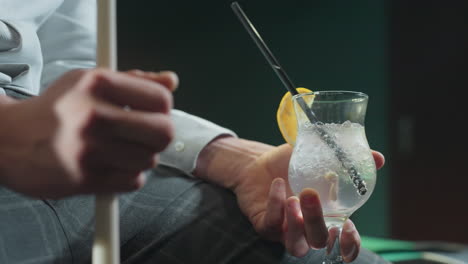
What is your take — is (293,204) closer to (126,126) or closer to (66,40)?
(126,126)

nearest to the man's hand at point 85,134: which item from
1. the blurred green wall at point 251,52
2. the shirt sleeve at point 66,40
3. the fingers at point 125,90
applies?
the fingers at point 125,90

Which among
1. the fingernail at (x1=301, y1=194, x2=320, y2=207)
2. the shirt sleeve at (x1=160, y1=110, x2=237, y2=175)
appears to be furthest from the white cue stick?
the shirt sleeve at (x1=160, y1=110, x2=237, y2=175)

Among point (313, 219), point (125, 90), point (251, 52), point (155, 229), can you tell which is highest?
point (125, 90)

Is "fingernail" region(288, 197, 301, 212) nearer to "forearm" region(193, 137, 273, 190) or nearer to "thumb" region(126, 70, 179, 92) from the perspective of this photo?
"forearm" region(193, 137, 273, 190)

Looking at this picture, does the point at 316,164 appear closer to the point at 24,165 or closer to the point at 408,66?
the point at 24,165

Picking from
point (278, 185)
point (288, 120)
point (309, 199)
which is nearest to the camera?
point (309, 199)

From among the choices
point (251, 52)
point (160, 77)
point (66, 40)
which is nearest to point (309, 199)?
point (160, 77)
